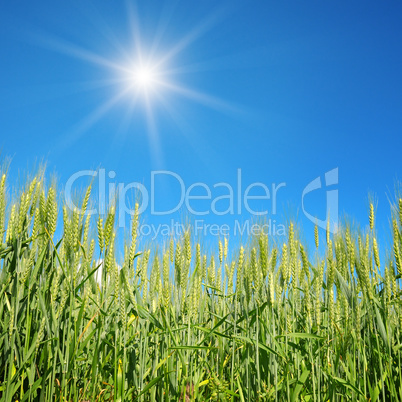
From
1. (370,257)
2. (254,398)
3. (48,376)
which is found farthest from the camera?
(370,257)

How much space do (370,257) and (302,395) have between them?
137 centimetres

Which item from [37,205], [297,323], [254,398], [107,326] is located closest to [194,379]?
[254,398]

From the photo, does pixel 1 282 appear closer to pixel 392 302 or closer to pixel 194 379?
pixel 194 379

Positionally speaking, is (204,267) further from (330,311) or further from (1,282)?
(1,282)

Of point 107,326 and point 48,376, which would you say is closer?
point 48,376

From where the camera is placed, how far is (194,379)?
7.72 feet

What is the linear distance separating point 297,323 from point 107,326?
179 centimetres

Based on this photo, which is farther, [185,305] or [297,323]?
[297,323]

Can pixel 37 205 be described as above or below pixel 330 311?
above

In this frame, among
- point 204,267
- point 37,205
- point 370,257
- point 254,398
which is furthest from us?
point 204,267

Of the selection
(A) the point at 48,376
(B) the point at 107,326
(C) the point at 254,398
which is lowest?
(C) the point at 254,398

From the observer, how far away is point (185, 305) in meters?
2.70

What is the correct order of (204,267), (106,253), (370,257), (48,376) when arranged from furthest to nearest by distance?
(204,267) < (370,257) < (106,253) < (48,376)

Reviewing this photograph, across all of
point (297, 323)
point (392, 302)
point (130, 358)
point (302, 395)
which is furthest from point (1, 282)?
point (392, 302)
